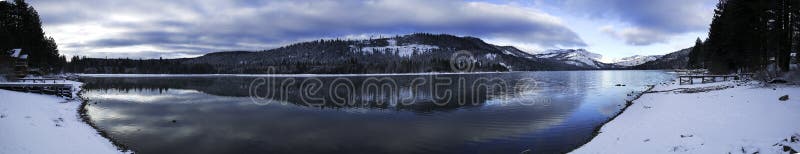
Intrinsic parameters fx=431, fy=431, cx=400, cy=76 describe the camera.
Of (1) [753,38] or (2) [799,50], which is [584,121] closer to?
(2) [799,50]

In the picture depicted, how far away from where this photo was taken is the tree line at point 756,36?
34812mm

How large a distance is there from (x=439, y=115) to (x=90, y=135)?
22.9m

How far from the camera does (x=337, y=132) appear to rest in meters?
26.3

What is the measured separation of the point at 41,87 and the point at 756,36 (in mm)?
73220

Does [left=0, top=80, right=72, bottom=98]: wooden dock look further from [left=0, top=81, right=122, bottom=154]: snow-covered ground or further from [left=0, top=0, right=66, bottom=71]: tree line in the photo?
[left=0, top=0, right=66, bottom=71]: tree line

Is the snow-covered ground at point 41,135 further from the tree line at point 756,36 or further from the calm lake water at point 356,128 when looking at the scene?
the tree line at point 756,36

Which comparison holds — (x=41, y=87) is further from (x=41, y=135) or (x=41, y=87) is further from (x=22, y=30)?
(x=22, y=30)

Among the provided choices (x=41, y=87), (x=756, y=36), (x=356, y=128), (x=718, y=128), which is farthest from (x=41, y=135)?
(x=756, y=36)

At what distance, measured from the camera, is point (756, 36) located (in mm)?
45844

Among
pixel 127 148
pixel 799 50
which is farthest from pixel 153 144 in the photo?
pixel 799 50

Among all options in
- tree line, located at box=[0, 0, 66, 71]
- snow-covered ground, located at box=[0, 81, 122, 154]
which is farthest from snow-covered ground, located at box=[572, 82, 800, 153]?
tree line, located at box=[0, 0, 66, 71]

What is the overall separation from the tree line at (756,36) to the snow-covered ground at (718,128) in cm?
1544

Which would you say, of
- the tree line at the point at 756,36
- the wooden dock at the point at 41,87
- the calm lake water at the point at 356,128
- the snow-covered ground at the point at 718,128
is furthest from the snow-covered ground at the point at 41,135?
the tree line at the point at 756,36

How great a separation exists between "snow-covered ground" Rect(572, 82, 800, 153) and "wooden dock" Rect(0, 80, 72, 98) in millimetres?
48610
